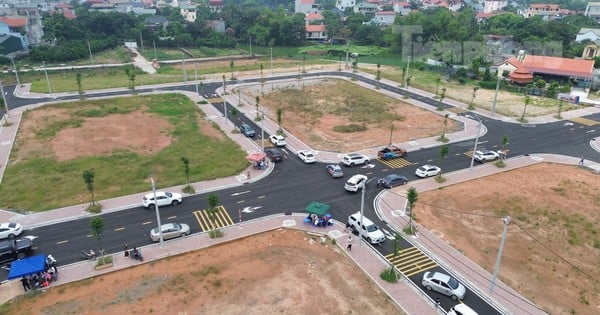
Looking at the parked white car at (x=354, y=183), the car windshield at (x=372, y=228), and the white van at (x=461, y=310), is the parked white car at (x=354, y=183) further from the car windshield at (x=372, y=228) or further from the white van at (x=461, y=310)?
the white van at (x=461, y=310)

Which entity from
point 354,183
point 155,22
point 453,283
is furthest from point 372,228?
point 155,22

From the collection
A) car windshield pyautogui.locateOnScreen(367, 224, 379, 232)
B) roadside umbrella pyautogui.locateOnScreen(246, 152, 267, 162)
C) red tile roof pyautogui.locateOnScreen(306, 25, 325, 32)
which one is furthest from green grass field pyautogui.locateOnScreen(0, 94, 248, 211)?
red tile roof pyautogui.locateOnScreen(306, 25, 325, 32)

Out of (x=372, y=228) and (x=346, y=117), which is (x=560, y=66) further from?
(x=372, y=228)

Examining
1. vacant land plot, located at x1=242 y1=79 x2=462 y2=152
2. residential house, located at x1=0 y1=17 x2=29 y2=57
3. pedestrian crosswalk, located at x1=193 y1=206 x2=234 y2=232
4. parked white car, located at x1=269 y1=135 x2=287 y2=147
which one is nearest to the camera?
pedestrian crosswalk, located at x1=193 y1=206 x2=234 y2=232

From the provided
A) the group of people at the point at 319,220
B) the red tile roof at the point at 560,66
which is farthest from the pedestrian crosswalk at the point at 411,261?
the red tile roof at the point at 560,66

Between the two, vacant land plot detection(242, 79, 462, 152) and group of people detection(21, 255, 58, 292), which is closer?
group of people detection(21, 255, 58, 292)

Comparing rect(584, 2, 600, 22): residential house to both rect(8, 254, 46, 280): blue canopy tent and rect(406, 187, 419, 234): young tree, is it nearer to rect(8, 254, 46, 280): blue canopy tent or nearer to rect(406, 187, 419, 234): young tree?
rect(406, 187, 419, 234): young tree

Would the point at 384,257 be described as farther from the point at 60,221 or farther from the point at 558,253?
the point at 60,221
